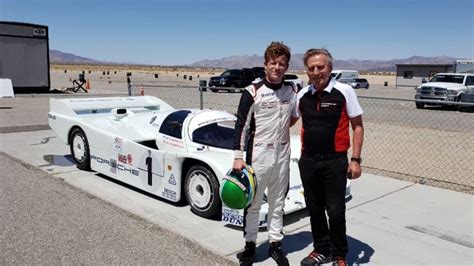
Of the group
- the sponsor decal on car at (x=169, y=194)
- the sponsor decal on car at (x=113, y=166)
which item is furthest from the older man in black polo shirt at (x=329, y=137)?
the sponsor decal on car at (x=113, y=166)

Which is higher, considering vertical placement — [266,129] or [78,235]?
[266,129]

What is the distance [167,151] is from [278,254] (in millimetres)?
2125

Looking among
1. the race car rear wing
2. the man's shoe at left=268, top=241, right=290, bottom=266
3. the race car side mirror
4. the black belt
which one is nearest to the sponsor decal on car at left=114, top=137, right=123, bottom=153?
the race car side mirror

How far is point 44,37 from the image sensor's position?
24.2 metres

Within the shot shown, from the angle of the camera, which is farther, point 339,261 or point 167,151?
point 167,151

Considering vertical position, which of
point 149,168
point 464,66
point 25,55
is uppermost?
point 464,66

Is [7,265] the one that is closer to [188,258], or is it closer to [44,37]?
[188,258]

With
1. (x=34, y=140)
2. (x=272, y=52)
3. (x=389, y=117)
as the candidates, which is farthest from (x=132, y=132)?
(x=389, y=117)

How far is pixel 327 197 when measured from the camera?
3473 millimetres

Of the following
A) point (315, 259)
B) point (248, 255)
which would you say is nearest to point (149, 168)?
point (248, 255)

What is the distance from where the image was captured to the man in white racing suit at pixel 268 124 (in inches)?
135

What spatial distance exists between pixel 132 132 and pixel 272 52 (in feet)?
11.4

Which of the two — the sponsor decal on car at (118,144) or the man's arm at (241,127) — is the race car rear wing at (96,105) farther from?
the man's arm at (241,127)

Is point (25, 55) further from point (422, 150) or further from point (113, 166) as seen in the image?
point (422, 150)
